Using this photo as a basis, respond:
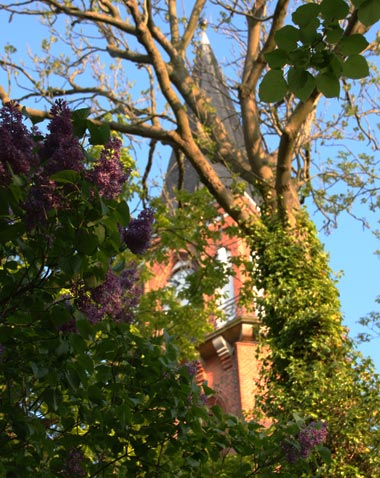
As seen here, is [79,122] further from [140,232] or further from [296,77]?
[296,77]

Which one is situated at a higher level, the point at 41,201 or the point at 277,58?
the point at 41,201

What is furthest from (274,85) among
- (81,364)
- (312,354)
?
(312,354)

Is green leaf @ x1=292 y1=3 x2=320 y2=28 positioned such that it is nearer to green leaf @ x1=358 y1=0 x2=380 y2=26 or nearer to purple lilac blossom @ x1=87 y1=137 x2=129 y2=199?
green leaf @ x1=358 y1=0 x2=380 y2=26

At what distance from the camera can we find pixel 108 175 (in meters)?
3.77

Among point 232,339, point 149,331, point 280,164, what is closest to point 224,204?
point 280,164

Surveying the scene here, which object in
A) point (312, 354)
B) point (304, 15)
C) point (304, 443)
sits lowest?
point (304, 443)

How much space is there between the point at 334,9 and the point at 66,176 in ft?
5.16

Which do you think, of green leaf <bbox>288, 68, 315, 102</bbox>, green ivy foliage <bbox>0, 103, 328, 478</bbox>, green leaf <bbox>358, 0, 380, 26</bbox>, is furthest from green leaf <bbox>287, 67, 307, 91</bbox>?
green ivy foliage <bbox>0, 103, 328, 478</bbox>

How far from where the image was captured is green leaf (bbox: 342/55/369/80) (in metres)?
2.38

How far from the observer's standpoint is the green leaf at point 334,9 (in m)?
2.32

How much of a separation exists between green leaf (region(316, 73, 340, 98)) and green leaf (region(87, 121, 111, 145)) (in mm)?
1576

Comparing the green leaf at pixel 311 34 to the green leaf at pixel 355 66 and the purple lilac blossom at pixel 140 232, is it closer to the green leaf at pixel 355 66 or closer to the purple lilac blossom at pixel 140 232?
the green leaf at pixel 355 66

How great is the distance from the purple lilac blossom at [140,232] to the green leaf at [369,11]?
6.76 feet

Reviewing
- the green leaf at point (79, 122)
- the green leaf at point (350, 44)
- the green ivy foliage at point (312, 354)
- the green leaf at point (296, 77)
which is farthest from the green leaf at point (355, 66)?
the green ivy foliage at point (312, 354)
